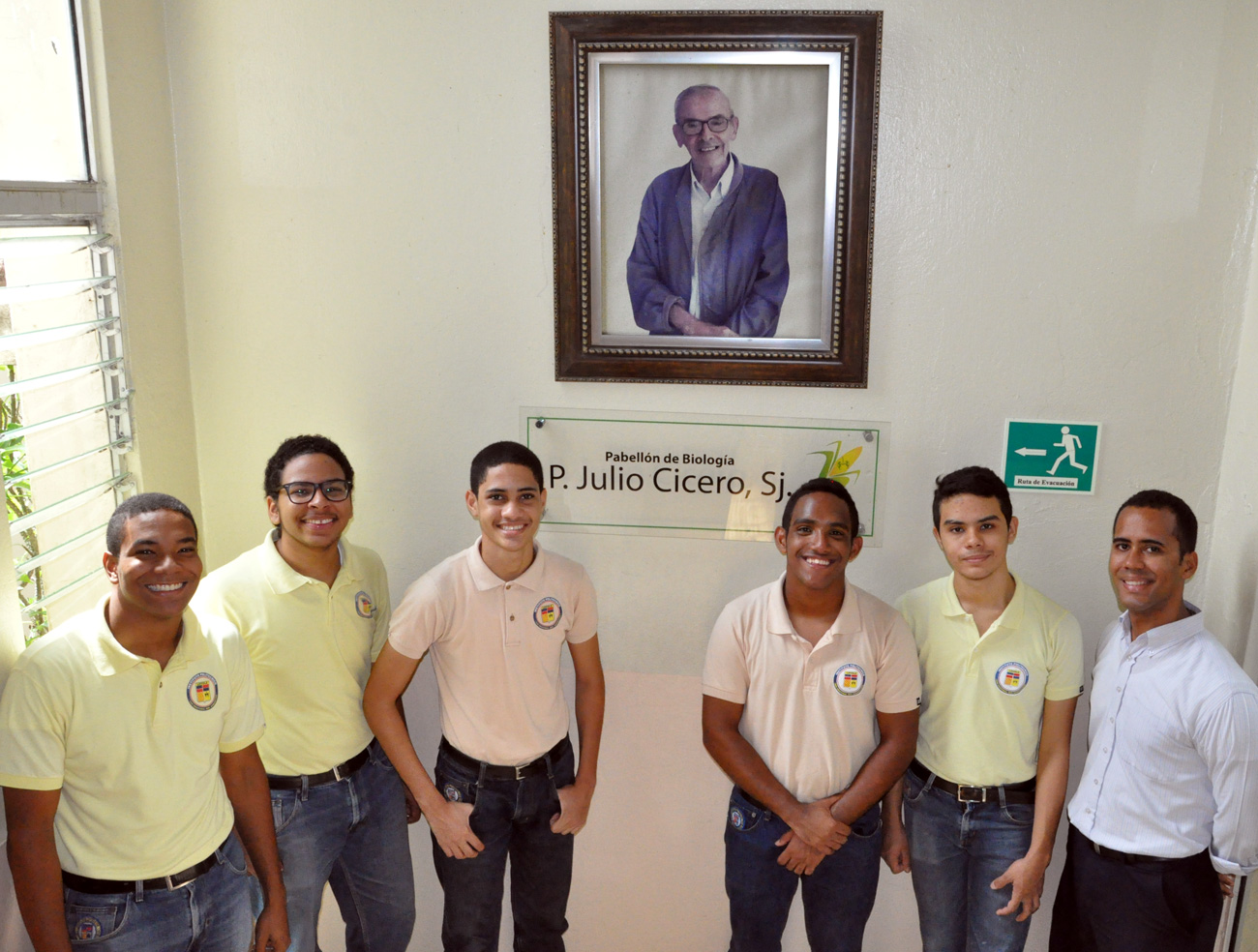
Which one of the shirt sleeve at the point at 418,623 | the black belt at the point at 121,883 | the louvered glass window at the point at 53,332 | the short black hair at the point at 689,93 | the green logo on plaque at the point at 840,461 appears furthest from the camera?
the green logo on plaque at the point at 840,461

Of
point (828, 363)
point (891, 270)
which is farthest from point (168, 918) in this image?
point (891, 270)

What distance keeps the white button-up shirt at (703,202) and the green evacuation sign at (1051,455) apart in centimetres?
93

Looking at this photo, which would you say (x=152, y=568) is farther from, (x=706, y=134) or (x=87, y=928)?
(x=706, y=134)

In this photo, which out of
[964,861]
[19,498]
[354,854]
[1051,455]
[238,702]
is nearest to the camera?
[238,702]

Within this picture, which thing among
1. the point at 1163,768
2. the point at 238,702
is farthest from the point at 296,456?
the point at 1163,768

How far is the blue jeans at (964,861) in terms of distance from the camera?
7.65 ft

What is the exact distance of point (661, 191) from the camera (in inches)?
101

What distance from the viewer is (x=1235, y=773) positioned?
204 cm

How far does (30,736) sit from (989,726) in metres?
2.02

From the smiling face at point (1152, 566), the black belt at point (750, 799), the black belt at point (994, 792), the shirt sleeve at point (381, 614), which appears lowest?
the black belt at point (750, 799)

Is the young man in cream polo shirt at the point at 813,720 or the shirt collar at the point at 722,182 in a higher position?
the shirt collar at the point at 722,182

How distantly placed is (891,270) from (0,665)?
7.35 feet

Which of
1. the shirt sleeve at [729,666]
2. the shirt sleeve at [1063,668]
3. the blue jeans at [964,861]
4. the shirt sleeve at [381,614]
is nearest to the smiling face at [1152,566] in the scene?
the shirt sleeve at [1063,668]

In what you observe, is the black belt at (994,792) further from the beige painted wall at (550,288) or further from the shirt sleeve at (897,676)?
the beige painted wall at (550,288)
